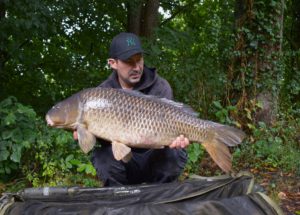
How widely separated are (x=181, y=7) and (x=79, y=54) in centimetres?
343

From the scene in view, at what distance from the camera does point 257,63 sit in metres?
4.75

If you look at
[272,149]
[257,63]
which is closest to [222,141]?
[272,149]

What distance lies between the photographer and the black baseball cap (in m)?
2.47

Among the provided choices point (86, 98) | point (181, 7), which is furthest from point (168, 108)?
point (181, 7)

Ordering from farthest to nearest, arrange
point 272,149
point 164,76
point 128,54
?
point 164,76 < point 272,149 < point 128,54

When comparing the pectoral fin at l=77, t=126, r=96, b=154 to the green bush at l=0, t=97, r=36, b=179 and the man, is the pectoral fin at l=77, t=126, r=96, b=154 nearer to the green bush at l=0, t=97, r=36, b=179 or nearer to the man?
the man

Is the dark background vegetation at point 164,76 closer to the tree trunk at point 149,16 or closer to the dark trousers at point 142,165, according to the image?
the tree trunk at point 149,16

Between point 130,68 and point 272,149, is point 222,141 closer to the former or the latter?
point 130,68

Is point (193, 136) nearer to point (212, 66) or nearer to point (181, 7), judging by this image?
point (212, 66)

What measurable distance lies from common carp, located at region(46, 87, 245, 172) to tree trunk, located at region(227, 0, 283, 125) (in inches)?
94.1

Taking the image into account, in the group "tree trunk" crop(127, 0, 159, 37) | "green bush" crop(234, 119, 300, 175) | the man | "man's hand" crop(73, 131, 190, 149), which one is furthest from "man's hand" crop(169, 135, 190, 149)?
"tree trunk" crop(127, 0, 159, 37)

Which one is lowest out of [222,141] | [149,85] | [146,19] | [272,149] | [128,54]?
[272,149]

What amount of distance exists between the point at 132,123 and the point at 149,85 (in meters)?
0.48

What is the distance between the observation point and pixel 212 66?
17.3ft
